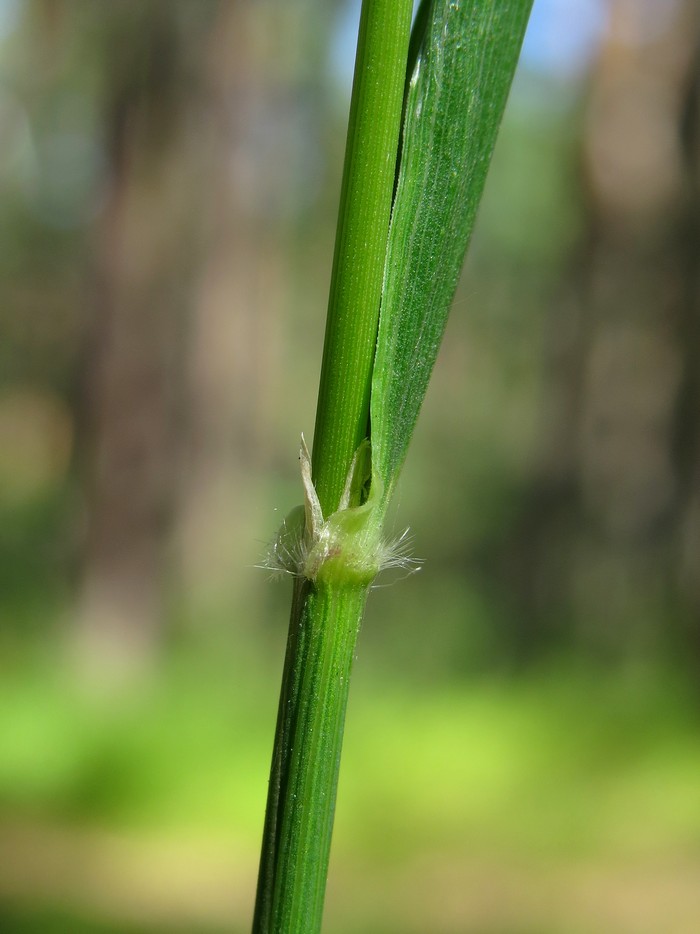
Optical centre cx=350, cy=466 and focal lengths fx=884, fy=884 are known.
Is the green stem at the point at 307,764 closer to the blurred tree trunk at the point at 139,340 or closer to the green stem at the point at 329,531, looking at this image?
the green stem at the point at 329,531

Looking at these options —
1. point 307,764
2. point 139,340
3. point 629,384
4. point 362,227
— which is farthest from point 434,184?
point 629,384

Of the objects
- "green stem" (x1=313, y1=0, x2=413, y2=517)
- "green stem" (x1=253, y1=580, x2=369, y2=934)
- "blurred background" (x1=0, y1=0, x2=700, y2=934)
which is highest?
"blurred background" (x1=0, y1=0, x2=700, y2=934)

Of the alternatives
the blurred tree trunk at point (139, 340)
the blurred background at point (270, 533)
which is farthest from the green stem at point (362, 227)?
the blurred tree trunk at point (139, 340)

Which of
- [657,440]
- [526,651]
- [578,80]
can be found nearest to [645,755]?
[526,651]

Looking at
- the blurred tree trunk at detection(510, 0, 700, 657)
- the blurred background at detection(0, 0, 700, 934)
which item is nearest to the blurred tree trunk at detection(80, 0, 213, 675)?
the blurred background at detection(0, 0, 700, 934)

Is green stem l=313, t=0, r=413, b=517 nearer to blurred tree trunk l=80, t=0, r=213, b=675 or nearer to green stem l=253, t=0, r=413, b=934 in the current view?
green stem l=253, t=0, r=413, b=934

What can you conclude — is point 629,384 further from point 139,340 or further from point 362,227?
point 362,227
